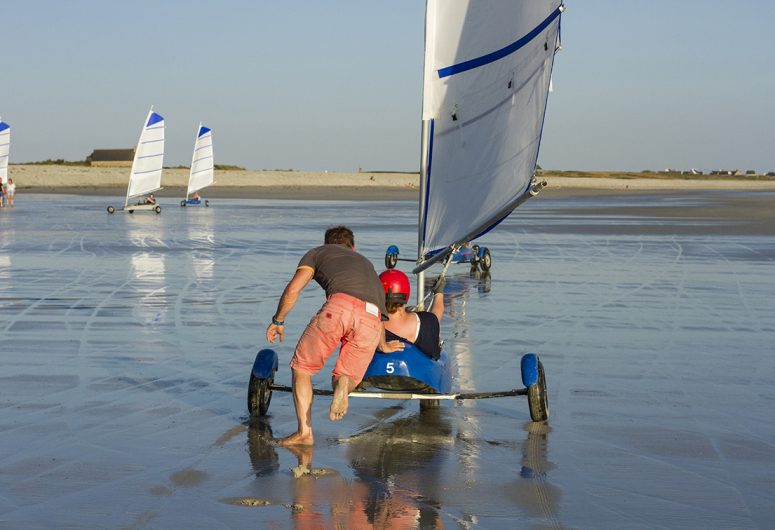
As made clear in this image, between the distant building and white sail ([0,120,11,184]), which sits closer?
white sail ([0,120,11,184])

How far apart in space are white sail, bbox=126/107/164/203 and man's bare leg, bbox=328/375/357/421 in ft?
149

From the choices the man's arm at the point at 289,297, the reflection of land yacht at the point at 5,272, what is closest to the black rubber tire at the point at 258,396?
the man's arm at the point at 289,297

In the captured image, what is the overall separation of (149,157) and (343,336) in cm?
4757

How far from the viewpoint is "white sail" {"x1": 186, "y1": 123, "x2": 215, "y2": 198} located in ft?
216

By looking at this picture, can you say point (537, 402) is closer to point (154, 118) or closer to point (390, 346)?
point (390, 346)

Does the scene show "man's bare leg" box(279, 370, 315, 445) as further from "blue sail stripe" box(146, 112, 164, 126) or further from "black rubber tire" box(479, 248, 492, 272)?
"blue sail stripe" box(146, 112, 164, 126)

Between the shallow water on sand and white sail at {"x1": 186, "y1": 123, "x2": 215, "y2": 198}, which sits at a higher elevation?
white sail at {"x1": 186, "y1": 123, "x2": 215, "y2": 198}

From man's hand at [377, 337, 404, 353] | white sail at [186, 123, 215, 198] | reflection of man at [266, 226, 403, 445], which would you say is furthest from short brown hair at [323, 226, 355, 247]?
white sail at [186, 123, 215, 198]

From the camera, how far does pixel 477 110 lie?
1116cm

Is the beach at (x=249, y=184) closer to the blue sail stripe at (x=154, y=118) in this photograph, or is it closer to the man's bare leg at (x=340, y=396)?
the blue sail stripe at (x=154, y=118)

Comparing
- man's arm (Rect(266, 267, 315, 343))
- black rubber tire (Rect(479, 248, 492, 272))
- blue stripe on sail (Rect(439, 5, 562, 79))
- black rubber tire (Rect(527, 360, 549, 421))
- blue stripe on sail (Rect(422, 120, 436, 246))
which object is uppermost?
blue stripe on sail (Rect(439, 5, 562, 79))

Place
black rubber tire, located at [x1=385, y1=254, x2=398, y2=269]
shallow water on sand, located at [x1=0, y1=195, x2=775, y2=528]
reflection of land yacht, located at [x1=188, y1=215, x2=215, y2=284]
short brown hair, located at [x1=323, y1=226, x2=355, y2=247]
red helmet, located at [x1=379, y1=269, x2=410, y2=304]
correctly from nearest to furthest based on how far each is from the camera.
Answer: shallow water on sand, located at [x1=0, y1=195, x2=775, y2=528], short brown hair, located at [x1=323, y1=226, x2=355, y2=247], red helmet, located at [x1=379, y1=269, x2=410, y2=304], reflection of land yacht, located at [x1=188, y1=215, x2=215, y2=284], black rubber tire, located at [x1=385, y1=254, x2=398, y2=269]

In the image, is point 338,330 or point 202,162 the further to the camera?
point 202,162

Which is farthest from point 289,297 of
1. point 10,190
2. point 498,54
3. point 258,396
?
point 10,190
